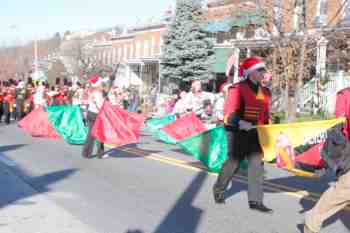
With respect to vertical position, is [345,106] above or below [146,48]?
below

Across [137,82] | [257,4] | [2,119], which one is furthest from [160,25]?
[257,4]

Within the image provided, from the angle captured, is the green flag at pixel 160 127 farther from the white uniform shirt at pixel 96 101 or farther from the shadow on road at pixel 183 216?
the shadow on road at pixel 183 216

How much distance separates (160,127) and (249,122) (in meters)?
9.67

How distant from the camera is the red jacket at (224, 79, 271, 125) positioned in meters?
7.28

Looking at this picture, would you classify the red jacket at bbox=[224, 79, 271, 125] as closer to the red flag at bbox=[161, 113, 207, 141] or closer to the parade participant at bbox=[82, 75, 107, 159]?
the parade participant at bbox=[82, 75, 107, 159]

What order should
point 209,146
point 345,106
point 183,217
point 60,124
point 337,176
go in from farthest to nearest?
1. point 60,124
2. point 209,146
3. point 183,217
4. point 345,106
5. point 337,176

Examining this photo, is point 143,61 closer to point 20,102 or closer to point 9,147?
point 20,102

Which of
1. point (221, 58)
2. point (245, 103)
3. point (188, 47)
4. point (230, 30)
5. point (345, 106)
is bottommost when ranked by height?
point (245, 103)

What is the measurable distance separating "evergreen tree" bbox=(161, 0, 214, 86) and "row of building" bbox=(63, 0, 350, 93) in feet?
2.16

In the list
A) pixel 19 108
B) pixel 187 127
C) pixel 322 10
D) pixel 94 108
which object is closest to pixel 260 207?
pixel 94 108

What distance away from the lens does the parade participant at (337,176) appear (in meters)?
5.55

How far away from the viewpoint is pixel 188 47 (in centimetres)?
3766

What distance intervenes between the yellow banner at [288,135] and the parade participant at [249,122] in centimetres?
14

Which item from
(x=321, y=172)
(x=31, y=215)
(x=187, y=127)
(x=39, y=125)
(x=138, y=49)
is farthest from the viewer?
(x=138, y=49)
